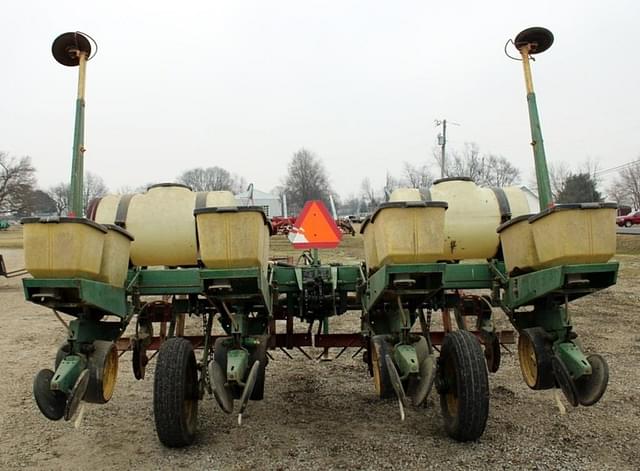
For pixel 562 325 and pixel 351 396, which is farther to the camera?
pixel 351 396

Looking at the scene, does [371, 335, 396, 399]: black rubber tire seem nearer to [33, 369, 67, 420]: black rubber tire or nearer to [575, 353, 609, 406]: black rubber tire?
[575, 353, 609, 406]: black rubber tire

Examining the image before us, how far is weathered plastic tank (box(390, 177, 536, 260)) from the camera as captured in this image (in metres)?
4.66

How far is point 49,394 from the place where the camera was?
3.51m

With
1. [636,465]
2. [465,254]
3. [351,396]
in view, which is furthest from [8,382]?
[636,465]

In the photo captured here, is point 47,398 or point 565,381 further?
point 565,381

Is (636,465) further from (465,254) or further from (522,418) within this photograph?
(465,254)

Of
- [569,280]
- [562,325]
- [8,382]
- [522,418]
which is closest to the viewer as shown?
[569,280]

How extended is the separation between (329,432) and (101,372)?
174 cm

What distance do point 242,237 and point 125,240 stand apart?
1.02 m

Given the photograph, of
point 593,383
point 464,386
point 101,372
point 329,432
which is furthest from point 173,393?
point 593,383

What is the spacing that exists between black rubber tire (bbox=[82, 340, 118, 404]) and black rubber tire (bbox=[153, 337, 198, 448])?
14.9 inches

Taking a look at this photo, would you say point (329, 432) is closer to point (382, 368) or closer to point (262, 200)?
point (382, 368)

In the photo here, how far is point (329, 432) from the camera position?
14.0ft

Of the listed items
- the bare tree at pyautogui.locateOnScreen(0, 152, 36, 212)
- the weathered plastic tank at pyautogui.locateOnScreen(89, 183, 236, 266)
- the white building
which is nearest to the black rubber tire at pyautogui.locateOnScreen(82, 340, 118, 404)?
the weathered plastic tank at pyautogui.locateOnScreen(89, 183, 236, 266)
